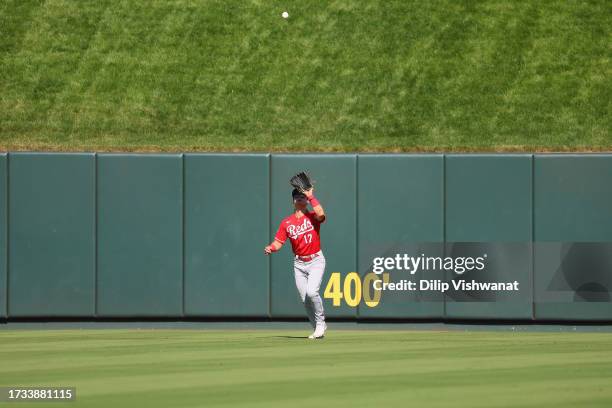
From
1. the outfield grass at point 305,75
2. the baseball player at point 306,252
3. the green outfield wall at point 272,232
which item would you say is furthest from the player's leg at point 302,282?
the outfield grass at point 305,75

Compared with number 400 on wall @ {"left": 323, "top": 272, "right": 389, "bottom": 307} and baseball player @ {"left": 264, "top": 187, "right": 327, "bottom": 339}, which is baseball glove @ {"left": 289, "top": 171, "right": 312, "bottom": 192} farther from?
number 400 on wall @ {"left": 323, "top": 272, "right": 389, "bottom": 307}

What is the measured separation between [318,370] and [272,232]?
668 centimetres

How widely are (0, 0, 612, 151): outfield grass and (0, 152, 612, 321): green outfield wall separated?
3.54m

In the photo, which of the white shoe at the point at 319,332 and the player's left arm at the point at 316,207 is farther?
the white shoe at the point at 319,332

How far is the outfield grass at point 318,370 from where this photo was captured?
7328 mm

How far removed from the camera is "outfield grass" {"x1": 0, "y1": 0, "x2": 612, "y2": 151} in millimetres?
19672

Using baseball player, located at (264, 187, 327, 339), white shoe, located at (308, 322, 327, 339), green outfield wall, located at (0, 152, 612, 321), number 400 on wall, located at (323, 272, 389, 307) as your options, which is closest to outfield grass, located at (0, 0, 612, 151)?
green outfield wall, located at (0, 152, 612, 321)

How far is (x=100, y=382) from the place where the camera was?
8.14 metres

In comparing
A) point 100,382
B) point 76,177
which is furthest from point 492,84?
point 100,382

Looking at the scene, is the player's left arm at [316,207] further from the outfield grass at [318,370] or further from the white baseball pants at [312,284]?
the outfield grass at [318,370]

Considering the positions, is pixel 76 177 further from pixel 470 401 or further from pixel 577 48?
pixel 577 48

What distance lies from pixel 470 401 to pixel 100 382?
2880 millimetres

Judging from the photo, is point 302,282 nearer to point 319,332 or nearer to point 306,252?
point 306,252

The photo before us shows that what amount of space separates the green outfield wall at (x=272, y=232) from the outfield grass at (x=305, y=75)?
354 centimetres
